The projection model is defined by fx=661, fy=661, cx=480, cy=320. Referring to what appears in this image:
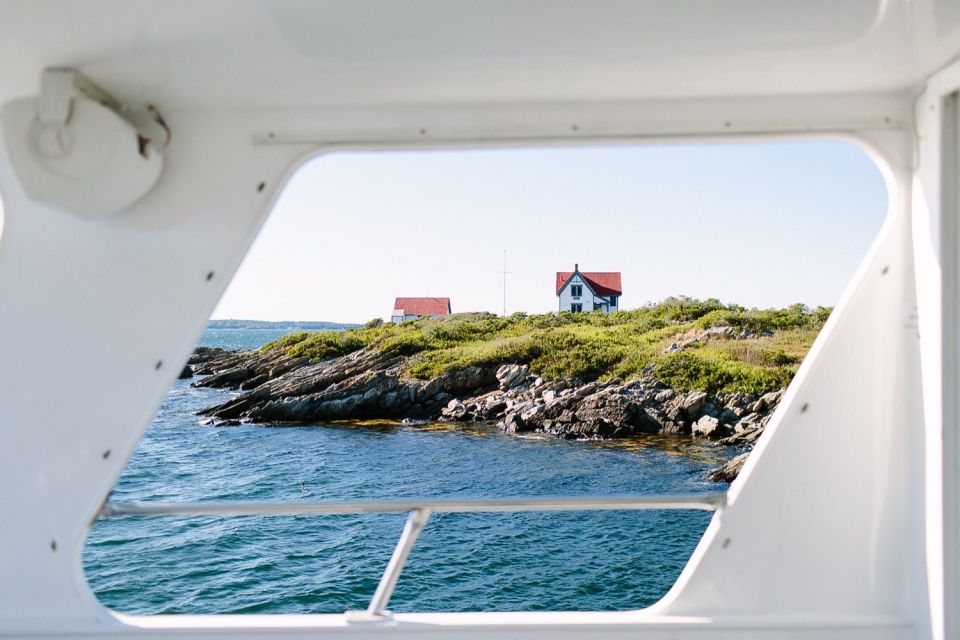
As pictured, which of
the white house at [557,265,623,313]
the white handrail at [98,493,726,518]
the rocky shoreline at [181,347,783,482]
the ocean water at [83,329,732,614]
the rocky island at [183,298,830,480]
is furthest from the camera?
the white house at [557,265,623,313]

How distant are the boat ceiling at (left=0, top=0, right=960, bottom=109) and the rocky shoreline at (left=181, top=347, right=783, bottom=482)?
15.7 m

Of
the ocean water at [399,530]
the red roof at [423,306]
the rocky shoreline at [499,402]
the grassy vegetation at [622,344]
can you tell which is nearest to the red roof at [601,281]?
the grassy vegetation at [622,344]

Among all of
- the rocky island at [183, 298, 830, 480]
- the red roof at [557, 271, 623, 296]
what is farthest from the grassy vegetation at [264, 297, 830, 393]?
the red roof at [557, 271, 623, 296]

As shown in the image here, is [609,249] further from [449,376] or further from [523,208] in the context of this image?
[449,376]

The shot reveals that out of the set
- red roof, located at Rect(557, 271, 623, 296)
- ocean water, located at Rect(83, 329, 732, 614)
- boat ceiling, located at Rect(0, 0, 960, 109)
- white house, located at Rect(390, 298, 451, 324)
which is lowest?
ocean water, located at Rect(83, 329, 732, 614)

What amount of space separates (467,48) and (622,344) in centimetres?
2280

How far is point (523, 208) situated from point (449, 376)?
1139 cm

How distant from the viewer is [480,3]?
886 millimetres

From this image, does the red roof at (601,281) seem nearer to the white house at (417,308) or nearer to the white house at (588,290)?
the white house at (588,290)

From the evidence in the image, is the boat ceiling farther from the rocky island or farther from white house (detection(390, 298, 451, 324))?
white house (detection(390, 298, 451, 324))

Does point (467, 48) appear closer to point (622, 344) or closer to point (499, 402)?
point (499, 402)

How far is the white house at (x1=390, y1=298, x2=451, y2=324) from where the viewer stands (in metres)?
28.2

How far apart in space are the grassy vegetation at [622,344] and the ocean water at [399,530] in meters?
3.11

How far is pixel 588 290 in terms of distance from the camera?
27.8m
